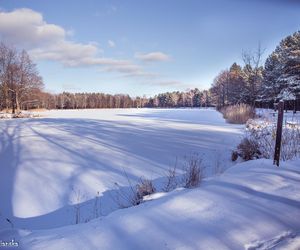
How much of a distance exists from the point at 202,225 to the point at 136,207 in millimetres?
987

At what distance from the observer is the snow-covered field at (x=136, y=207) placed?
8.14 ft

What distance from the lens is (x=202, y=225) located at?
8.67 ft

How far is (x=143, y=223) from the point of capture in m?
2.74

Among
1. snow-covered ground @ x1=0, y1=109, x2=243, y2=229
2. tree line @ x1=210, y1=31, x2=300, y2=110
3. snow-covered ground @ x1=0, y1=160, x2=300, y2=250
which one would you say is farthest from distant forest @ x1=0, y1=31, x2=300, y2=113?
snow-covered ground @ x1=0, y1=160, x2=300, y2=250

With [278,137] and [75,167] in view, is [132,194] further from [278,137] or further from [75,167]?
[278,137]

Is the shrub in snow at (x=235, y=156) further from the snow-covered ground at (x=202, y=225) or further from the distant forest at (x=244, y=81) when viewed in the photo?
the distant forest at (x=244, y=81)

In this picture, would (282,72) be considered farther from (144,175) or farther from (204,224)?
(204,224)

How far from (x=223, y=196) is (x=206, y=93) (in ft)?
376

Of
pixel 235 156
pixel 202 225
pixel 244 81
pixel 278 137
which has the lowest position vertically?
pixel 235 156

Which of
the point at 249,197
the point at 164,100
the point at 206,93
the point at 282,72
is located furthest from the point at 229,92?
the point at 164,100

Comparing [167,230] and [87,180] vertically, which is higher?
[167,230]

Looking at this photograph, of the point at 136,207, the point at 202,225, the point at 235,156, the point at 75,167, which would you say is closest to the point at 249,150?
the point at 235,156

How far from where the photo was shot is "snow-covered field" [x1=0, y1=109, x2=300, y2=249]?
8.14 feet

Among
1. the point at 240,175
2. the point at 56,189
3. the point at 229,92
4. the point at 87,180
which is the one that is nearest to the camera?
the point at 240,175
